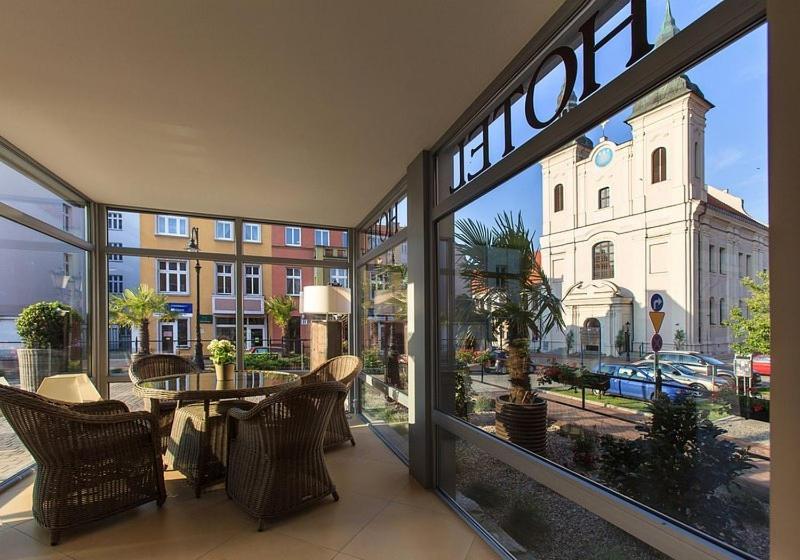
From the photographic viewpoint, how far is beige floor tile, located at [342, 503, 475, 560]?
2.43 metres

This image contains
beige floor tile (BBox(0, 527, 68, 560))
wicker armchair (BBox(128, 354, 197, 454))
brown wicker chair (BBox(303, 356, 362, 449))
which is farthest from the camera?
brown wicker chair (BBox(303, 356, 362, 449))

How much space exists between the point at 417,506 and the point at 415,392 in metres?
0.86

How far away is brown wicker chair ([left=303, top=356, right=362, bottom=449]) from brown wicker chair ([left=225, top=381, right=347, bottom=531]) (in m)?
1.26

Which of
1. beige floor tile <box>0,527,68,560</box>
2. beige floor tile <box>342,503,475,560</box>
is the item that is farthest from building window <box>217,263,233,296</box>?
beige floor tile <box>342,503,475,560</box>

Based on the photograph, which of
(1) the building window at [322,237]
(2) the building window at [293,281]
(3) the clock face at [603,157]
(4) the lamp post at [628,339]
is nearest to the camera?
(4) the lamp post at [628,339]

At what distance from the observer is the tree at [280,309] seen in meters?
5.85

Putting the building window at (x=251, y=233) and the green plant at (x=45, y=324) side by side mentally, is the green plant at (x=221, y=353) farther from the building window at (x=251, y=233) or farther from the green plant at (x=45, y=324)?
the building window at (x=251, y=233)

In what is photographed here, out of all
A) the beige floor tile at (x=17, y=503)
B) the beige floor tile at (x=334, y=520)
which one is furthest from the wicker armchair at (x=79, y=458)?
the beige floor tile at (x=334, y=520)

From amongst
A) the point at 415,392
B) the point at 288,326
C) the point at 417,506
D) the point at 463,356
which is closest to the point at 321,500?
the point at 417,506

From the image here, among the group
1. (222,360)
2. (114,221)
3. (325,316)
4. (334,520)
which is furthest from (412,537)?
(114,221)

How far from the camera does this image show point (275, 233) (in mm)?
5891

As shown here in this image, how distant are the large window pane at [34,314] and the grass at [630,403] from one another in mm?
3955

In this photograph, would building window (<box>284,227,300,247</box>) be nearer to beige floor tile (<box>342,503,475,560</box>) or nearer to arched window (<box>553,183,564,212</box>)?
beige floor tile (<box>342,503,475,560</box>)

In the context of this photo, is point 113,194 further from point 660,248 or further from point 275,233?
point 660,248
